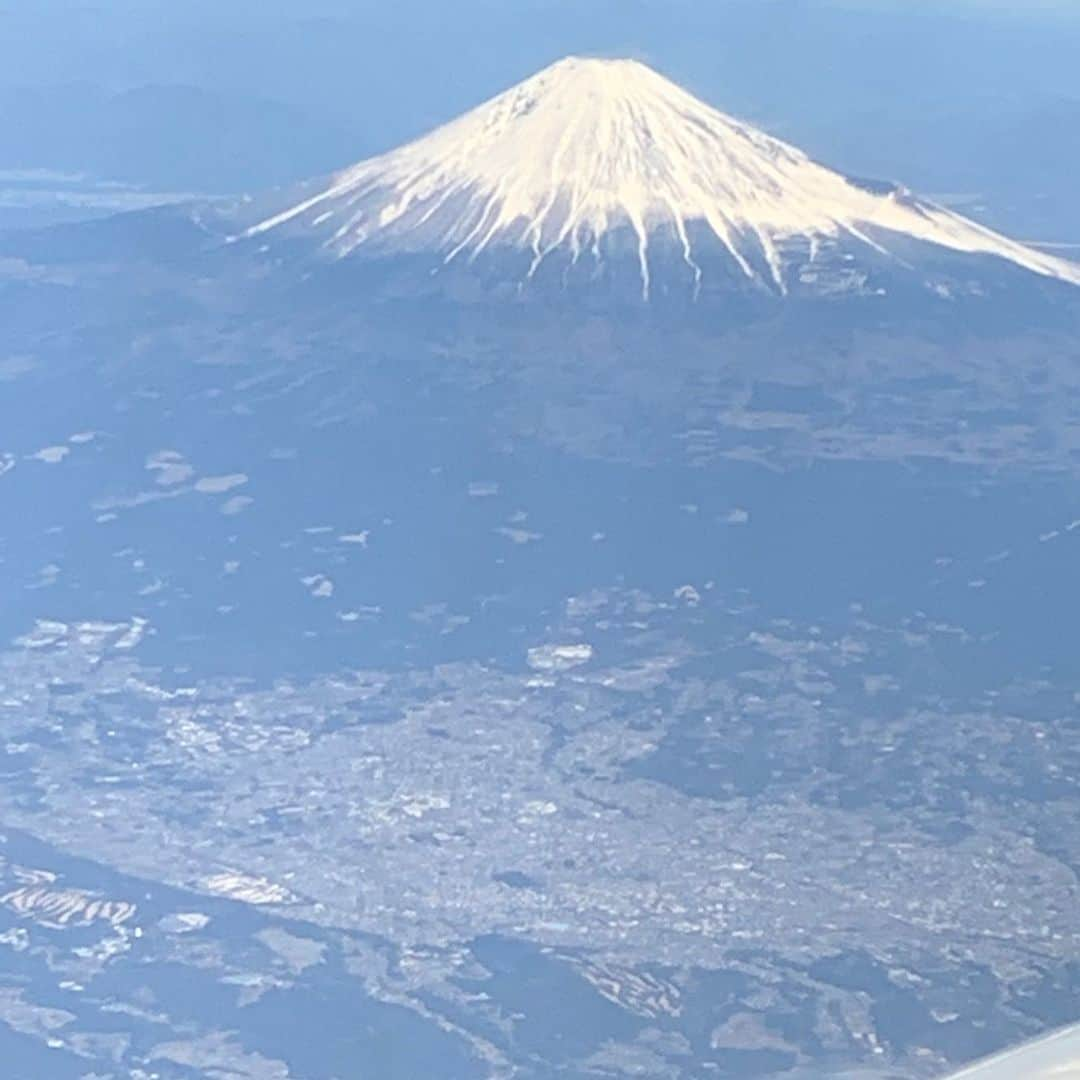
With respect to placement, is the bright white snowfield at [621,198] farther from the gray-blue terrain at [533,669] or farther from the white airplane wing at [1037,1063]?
the white airplane wing at [1037,1063]

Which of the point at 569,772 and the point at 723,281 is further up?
the point at 723,281

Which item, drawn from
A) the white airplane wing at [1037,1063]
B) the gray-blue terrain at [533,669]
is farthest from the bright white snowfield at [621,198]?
the white airplane wing at [1037,1063]

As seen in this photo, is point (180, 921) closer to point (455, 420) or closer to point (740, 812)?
point (740, 812)

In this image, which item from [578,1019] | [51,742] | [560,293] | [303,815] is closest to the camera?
[578,1019]

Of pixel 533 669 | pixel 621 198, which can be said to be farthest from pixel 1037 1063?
pixel 621 198

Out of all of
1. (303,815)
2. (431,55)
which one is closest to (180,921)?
(303,815)
